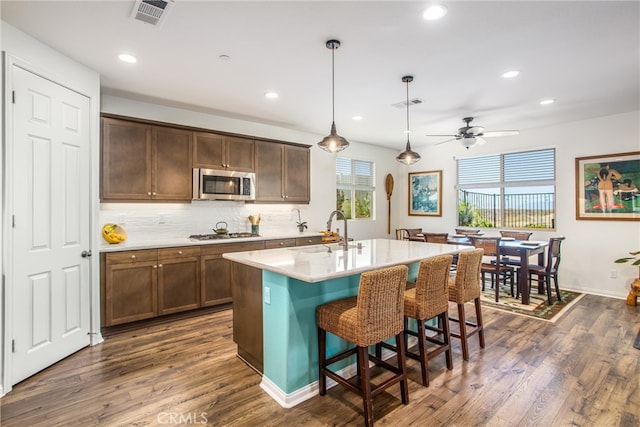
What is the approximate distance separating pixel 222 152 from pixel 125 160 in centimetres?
121

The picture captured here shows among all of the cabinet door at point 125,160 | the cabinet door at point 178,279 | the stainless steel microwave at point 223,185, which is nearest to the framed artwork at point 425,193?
the stainless steel microwave at point 223,185

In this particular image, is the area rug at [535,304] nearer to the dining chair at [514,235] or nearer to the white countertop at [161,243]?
the dining chair at [514,235]

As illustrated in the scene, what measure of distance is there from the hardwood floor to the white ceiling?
2.75 metres

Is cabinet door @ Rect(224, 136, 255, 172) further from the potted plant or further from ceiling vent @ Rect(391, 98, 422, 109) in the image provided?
ceiling vent @ Rect(391, 98, 422, 109)

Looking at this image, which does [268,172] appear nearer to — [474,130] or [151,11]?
[151,11]

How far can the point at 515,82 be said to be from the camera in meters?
3.63

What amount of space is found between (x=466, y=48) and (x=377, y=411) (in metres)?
2.99

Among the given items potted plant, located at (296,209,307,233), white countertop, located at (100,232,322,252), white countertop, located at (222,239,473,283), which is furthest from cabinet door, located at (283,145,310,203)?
white countertop, located at (222,239,473,283)

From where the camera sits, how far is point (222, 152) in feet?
15.0

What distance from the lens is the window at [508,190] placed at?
5.66m

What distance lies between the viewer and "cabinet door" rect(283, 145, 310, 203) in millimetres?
5336

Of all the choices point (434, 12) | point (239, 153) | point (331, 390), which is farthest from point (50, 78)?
point (331, 390)

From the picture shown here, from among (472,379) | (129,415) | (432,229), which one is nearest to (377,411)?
(472,379)

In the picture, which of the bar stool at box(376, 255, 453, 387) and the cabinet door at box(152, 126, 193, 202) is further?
the cabinet door at box(152, 126, 193, 202)
